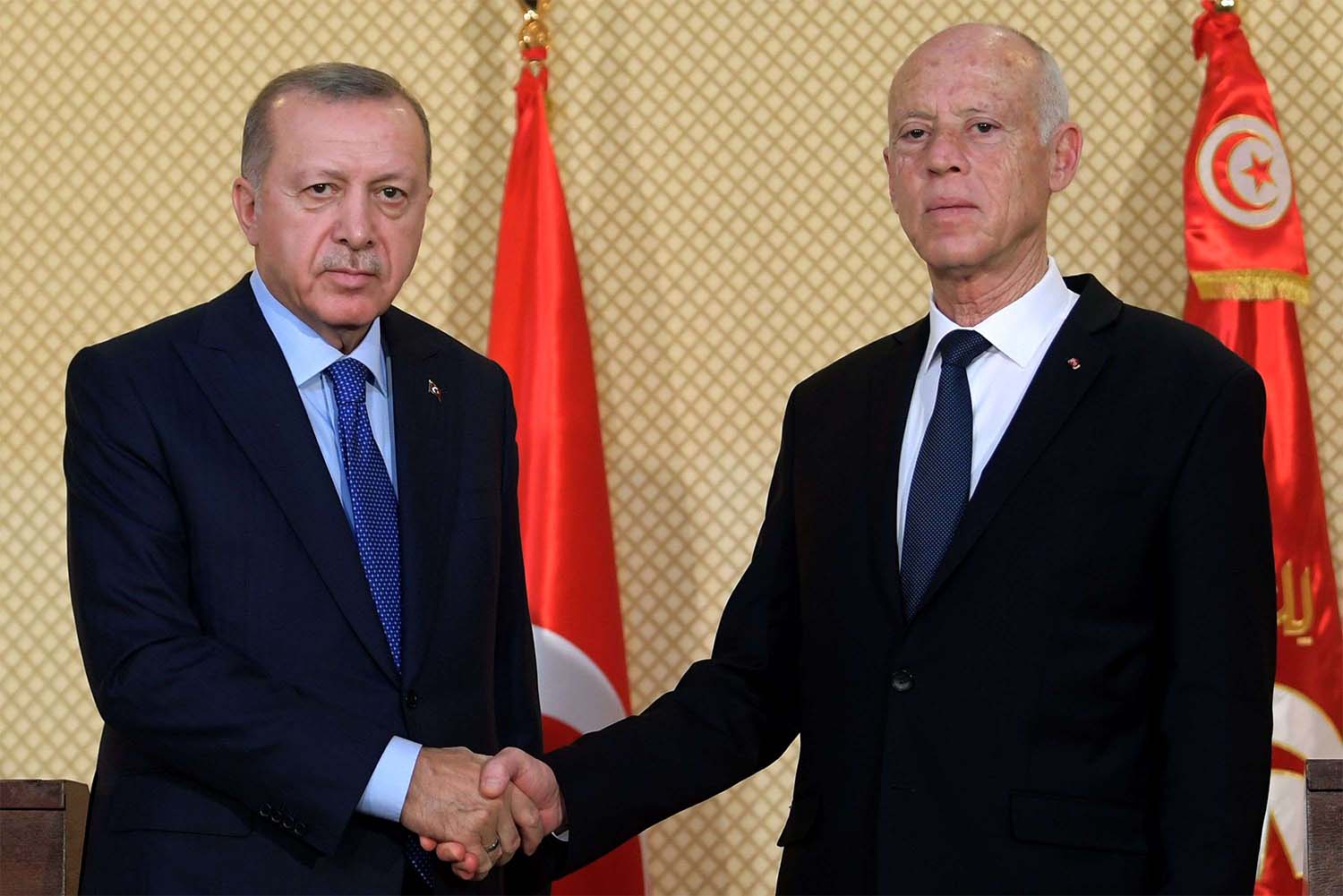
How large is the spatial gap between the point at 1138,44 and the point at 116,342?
266 centimetres

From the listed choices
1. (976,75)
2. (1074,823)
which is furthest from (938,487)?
(976,75)

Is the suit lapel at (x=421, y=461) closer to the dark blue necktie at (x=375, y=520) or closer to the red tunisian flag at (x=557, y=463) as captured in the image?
the dark blue necktie at (x=375, y=520)

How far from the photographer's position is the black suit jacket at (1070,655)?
2.26 meters

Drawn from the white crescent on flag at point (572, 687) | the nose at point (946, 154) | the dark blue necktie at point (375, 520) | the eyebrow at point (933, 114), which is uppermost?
the eyebrow at point (933, 114)

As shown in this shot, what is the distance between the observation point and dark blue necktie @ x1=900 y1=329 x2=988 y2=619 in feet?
7.95

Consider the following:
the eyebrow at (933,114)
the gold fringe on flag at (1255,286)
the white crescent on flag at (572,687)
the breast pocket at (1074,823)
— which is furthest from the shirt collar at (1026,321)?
the white crescent on flag at (572,687)

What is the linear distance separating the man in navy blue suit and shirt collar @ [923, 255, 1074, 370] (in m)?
0.77

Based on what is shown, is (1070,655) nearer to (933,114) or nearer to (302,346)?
(933,114)

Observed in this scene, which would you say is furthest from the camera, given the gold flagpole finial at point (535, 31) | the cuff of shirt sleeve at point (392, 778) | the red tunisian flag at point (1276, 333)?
the gold flagpole finial at point (535, 31)

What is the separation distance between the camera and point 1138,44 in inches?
165

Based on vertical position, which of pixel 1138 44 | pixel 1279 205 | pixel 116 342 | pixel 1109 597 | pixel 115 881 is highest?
pixel 1138 44

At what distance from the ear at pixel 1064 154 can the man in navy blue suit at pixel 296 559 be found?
95cm

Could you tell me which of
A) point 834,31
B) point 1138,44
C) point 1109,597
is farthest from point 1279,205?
point 1109,597

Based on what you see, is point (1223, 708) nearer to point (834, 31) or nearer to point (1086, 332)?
point (1086, 332)
